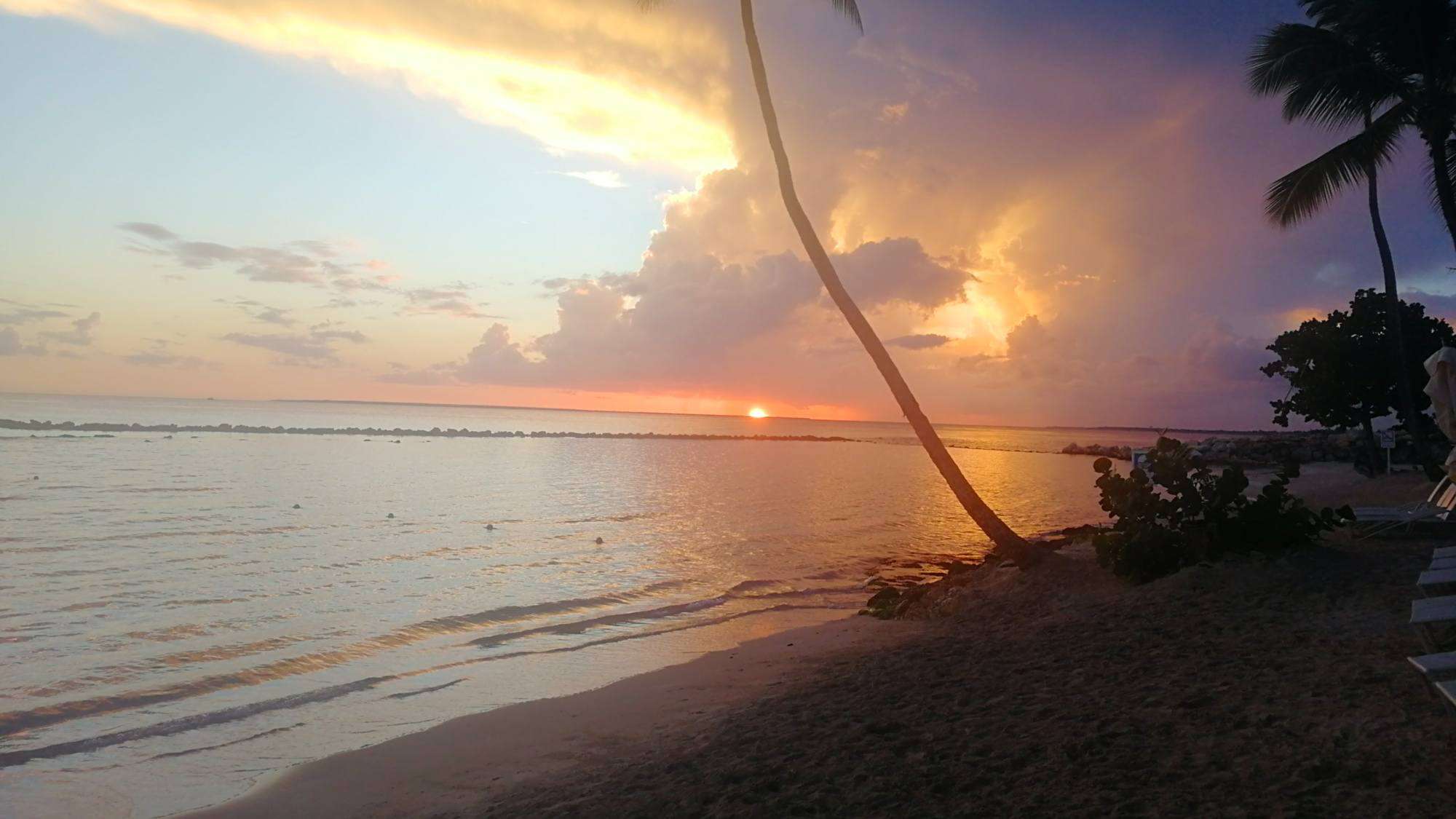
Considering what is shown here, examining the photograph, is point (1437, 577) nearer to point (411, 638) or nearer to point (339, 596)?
point (411, 638)

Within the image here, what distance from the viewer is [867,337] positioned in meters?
14.0

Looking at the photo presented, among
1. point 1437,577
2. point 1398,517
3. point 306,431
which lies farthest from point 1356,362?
point 306,431

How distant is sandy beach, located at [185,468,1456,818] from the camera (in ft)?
15.5

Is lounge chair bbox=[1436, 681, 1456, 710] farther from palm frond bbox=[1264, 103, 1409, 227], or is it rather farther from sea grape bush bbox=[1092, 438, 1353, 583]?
palm frond bbox=[1264, 103, 1409, 227]

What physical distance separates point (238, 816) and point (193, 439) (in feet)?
193

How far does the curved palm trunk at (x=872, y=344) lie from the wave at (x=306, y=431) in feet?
201

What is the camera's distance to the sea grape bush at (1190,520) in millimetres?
10273

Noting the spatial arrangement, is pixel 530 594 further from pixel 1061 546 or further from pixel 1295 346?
pixel 1295 346

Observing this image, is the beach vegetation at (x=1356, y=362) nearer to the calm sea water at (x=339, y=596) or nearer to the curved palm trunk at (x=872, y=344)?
the calm sea water at (x=339, y=596)

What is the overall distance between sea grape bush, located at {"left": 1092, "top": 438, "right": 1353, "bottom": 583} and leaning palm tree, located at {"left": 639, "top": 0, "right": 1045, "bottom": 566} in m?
2.06

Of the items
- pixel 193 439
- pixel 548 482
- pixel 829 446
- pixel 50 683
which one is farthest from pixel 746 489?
pixel 829 446

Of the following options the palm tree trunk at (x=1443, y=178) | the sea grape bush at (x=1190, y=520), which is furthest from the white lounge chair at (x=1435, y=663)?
the palm tree trunk at (x=1443, y=178)

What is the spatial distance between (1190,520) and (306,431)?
3144 inches

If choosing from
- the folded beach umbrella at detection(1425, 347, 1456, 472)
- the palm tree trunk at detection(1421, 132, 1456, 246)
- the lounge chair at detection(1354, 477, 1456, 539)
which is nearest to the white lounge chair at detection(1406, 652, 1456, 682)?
the folded beach umbrella at detection(1425, 347, 1456, 472)
